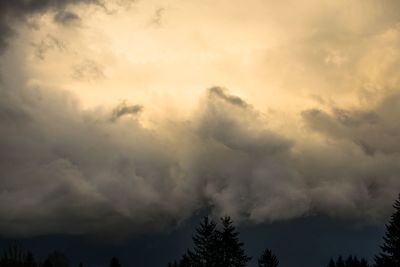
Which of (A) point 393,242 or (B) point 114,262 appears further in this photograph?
(B) point 114,262

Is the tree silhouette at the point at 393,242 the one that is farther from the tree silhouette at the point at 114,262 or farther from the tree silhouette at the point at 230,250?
the tree silhouette at the point at 114,262

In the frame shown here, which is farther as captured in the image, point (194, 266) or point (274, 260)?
point (274, 260)

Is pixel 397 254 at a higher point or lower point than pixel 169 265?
lower

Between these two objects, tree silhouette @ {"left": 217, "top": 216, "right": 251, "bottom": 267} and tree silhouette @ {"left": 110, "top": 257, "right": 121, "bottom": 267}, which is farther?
tree silhouette @ {"left": 110, "top": 257, "right": 121, "bottom": 267}

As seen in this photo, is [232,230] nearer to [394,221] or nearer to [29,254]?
[394,221]

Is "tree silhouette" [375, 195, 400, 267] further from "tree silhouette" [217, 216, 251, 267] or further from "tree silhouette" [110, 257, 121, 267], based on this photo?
"tree silhouette" [110, 257, 121, 267]

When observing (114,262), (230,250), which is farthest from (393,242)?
(114,262)

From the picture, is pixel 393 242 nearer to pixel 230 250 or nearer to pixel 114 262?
pixel 230 250

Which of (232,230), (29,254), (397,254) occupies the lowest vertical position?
(397,254)

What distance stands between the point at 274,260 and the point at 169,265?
45.8 meters

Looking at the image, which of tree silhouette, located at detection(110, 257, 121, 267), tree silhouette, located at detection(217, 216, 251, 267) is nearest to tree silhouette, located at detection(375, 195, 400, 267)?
tree silhouette, located at detection(217, 216, 251, 267)

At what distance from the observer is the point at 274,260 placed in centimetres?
7506

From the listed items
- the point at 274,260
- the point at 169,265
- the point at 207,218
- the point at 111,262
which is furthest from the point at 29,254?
the point at 207,218

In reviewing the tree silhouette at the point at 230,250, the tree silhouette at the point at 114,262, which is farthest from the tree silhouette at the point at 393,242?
the tree silhouette at the point at 114,262
